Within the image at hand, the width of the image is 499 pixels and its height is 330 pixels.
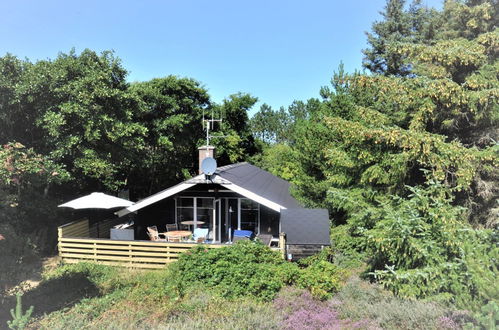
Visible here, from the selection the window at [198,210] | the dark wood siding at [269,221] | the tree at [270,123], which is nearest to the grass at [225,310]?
the window at [198,210]

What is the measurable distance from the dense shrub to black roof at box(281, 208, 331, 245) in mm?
1498

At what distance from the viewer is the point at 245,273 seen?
7594 millimetres

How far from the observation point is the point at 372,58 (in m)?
27.0

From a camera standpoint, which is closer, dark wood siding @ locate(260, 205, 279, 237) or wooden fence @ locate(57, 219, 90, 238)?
wooden fence @ locate(57, 219, 90, 238)

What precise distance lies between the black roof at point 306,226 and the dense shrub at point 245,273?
1.50 metres

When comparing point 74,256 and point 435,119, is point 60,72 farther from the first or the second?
point 435,119

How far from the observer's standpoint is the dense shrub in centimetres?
698

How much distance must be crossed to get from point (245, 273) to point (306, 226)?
3560 mm

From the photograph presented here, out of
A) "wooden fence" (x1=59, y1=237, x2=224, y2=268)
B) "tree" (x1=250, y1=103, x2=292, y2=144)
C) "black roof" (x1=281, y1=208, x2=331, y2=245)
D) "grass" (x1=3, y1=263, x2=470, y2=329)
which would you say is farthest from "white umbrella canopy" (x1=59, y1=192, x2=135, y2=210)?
"tree" (x1=250, y1=103, x2=292, y2=144)

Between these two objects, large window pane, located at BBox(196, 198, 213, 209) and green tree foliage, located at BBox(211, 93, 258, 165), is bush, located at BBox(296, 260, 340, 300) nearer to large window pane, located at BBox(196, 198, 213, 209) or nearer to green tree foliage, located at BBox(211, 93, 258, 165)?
large window pane, located at BBox(196, 198, 213, 209)

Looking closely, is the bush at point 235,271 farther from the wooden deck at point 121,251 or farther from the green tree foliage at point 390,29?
the green tree foliage at point 390,29

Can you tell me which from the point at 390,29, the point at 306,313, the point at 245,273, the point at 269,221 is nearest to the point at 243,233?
the point at 269,221

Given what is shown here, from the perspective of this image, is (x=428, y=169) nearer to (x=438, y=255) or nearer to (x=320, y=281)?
(x=438, y=255)

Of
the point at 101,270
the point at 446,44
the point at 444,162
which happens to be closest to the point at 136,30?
the point at 101,270
